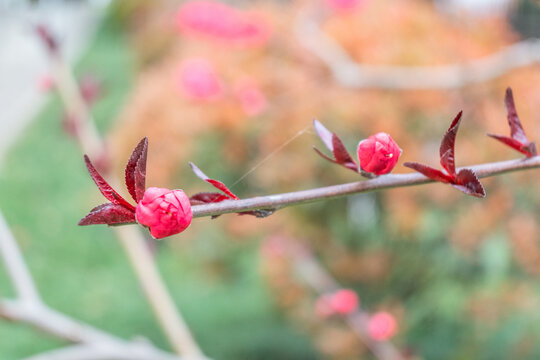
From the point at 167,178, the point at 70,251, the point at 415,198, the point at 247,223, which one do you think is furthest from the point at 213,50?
the point at 70,251

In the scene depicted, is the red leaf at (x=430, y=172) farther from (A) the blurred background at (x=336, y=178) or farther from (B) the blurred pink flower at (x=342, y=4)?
(B) the blurred pink flower at (x=342, y=4)

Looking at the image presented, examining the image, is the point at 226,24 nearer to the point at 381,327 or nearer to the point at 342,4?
the point at 342,4

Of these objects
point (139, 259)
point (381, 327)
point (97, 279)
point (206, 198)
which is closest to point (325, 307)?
point (381, 327)

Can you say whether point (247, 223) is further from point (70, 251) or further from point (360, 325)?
point (70, 251)

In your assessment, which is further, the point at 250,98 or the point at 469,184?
the point at 250,98

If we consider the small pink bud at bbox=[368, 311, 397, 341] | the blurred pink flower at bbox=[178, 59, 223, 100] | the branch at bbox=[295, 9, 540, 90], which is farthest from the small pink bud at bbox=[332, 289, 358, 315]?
the blurred pink flower at bbox=[178, 59, 223, 100]
